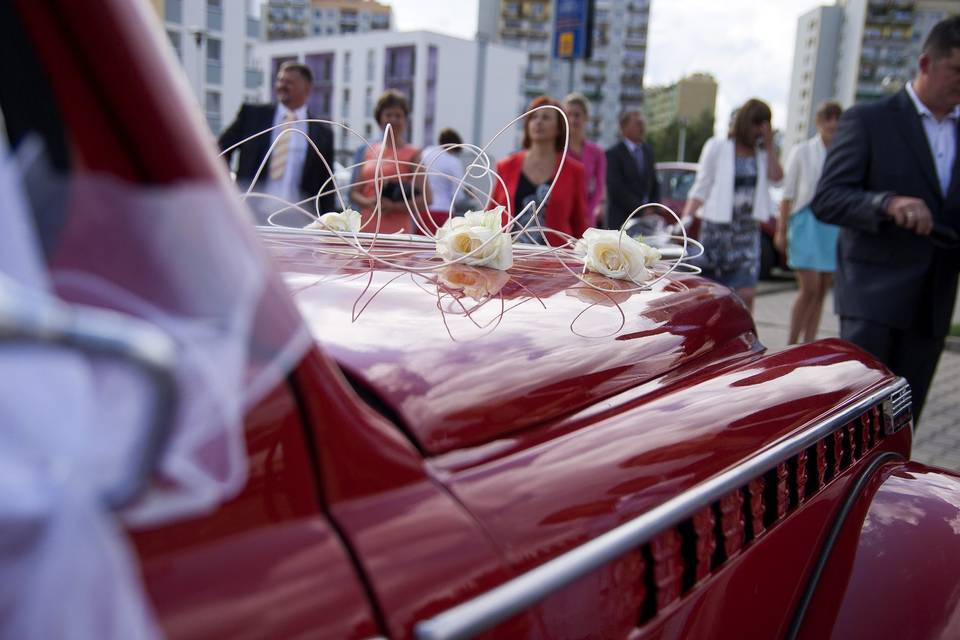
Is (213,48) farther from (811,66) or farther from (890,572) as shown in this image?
(811,66)

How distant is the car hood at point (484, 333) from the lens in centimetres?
89

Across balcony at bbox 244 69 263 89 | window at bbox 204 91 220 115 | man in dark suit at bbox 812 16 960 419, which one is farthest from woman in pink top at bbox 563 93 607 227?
balcony at bbox 244 69 263 89

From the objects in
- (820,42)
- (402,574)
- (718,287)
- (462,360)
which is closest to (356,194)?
(718,287)

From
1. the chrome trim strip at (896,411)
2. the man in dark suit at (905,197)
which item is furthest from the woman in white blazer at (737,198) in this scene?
the chrome trim strip at (896,411)

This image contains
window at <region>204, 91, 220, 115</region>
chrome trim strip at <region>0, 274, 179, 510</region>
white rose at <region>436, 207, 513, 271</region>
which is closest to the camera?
chrome trim strip at <region>0, 274, 179, 510</region>

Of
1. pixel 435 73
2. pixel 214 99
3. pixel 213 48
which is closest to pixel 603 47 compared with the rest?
pixel 435 73

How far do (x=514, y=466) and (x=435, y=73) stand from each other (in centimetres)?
6035

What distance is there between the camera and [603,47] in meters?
97.9

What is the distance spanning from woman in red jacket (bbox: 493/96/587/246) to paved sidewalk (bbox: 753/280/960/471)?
4.12 ft

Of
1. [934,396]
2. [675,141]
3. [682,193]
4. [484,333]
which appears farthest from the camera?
[675,141]

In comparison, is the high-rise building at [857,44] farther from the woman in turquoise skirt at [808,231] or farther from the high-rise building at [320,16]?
the woman in turquoise skirt at [808,231]

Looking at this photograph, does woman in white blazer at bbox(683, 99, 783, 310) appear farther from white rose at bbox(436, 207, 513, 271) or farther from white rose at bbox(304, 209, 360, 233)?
white rose at bbox(436, 207, 513, 271)

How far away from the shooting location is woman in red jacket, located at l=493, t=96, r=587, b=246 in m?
4.07

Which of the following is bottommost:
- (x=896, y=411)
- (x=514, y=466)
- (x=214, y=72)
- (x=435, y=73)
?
(x=896, y=411)
